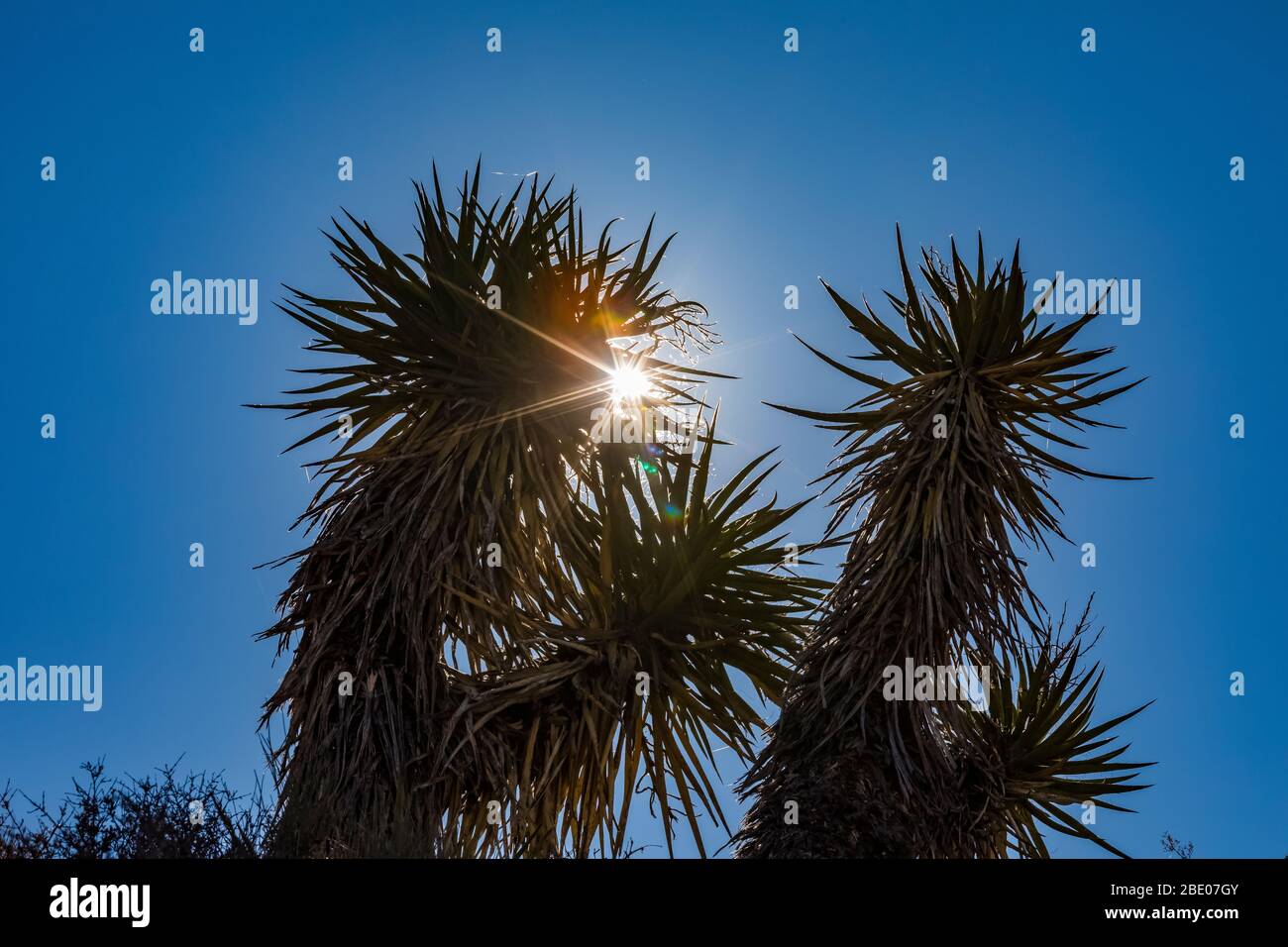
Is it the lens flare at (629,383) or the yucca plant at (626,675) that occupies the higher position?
the lens flare at (629,383)

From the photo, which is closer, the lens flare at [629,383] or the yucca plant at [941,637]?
the yucca plant at [941,637]

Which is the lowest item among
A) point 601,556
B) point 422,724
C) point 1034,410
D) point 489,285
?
point 422,724

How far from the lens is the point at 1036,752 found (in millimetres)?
6184

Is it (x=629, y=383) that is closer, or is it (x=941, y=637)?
(x=941, y=637)

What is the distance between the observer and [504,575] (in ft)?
26.5

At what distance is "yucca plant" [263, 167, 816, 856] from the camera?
24.6 ft

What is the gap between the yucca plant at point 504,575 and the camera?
7500 mm

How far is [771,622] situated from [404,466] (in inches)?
111

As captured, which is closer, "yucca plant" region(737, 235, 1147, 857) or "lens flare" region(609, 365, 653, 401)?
"yucca plant" region(737, 235, 1147, 857)

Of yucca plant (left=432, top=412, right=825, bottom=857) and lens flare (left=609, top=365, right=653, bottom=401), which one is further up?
lens flare (left=609, top=365, right=653, bottom=401)
